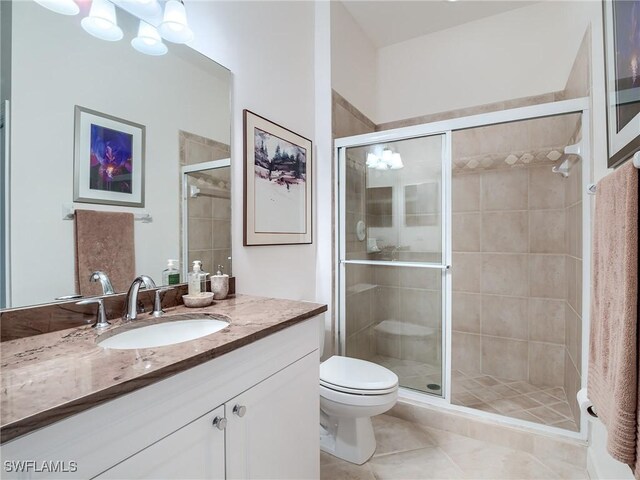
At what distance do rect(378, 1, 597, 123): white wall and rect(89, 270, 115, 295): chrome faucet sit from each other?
2690 mm

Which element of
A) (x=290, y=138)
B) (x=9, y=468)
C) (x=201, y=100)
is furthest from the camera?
(x=290, y=138)

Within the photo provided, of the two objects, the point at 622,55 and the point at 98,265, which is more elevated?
the point at 622,55

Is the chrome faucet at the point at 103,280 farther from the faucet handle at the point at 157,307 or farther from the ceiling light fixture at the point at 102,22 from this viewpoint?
the ceiling light fixture at the point at 102,22

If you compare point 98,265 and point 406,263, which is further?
point 406,263

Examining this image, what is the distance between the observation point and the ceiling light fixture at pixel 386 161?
7.36 feet

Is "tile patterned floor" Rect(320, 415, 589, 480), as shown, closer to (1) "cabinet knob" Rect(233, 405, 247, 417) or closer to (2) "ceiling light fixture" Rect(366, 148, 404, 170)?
(1) "cabinet knob" Rect(233, 405, 247, 417)

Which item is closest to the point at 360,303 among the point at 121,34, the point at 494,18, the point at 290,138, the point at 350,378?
the point at 350,378

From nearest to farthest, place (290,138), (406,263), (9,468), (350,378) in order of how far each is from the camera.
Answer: (9,468) → (350,378) → (290,138) → (406,263)

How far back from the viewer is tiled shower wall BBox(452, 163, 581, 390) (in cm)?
239

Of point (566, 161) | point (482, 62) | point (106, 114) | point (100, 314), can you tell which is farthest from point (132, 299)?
point (482, 62)

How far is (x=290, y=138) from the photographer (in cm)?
204

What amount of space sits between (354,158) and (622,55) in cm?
153


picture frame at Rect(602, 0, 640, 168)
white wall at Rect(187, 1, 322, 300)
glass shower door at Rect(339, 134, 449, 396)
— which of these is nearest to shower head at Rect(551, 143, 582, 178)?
picture frame at Rect(602, 0, 640, 168)

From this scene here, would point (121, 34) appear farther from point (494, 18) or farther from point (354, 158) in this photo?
point (494, 18)
